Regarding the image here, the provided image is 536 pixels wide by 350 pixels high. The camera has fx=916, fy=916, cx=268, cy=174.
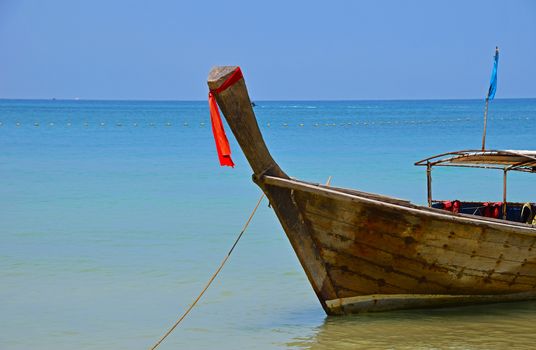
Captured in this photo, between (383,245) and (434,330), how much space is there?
865 mm

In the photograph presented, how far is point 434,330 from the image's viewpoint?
7.64 metres

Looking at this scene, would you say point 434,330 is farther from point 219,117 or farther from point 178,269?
point 178,269

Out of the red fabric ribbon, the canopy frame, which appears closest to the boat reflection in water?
the canopy frame

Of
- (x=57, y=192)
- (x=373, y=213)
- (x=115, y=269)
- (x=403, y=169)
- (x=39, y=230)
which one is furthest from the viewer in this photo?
(x=403, y=169)

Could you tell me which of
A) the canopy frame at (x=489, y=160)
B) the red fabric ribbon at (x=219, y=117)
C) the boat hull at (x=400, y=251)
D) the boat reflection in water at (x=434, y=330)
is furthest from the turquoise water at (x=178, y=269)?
the red fabric ribbon at (x=219, y=117)

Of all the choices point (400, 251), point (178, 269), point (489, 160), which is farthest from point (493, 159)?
point (178, 269)

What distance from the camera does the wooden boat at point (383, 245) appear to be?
714 centimetres

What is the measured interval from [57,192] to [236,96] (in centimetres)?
1269

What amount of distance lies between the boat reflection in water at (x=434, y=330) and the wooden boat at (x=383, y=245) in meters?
0.10

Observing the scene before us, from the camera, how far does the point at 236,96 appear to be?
6.78m

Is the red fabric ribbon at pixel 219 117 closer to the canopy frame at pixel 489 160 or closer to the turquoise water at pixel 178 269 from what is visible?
the turquoise water at pixel 178 269

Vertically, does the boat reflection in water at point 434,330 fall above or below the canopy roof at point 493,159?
below

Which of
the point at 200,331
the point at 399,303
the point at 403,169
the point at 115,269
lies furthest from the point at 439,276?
the point at 403,169

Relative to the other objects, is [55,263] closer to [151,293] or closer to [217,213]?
[151,293]
